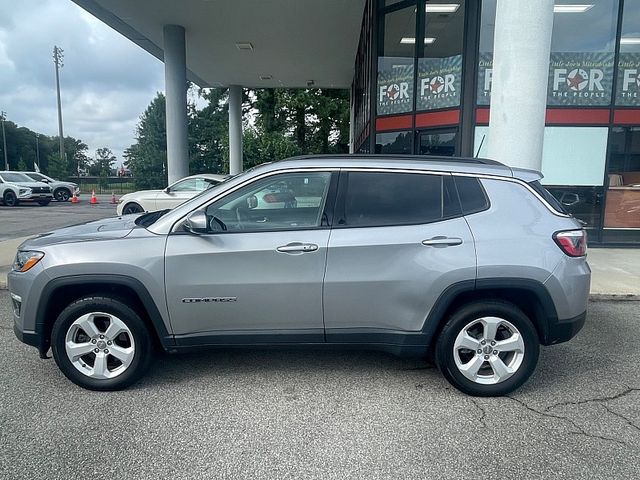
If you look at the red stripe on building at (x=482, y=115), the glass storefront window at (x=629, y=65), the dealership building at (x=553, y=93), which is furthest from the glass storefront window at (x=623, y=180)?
the red stripe on building at (x=482, y=115)

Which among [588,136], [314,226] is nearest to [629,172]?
[588,136]

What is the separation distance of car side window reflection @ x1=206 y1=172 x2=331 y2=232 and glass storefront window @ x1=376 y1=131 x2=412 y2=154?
685 centimetres

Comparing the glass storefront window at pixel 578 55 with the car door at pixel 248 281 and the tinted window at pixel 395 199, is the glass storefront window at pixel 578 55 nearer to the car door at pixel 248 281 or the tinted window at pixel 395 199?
the tinted window at pixel 395 199

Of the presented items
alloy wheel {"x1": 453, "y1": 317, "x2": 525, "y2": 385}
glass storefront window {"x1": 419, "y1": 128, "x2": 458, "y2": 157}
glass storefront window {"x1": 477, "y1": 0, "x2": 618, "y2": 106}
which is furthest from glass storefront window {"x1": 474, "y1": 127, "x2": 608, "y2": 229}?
alloy wheel {"x1": 453, "y1": 317, "x2": 525, "y2": 385}

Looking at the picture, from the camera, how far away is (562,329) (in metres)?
3.46

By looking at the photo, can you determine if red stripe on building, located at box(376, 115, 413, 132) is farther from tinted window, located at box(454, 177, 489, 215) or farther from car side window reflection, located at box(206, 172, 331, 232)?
car side window reflection, located at box(206, 172, 331, 232)

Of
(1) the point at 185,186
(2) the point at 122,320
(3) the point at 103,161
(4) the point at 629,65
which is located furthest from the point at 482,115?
(3) the point at 103,161

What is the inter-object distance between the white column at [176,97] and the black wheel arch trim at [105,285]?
409 inches

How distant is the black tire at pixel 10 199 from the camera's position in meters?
21.0

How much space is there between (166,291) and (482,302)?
2.36 metres

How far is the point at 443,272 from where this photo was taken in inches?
132

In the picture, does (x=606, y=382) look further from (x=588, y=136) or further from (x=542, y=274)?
(x=588, y=136)

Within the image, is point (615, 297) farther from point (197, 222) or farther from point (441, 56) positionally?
point (441, 56)

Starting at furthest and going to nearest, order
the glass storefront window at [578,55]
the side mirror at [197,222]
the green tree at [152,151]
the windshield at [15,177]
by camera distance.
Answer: the green tree at [152,151]
the windshield at [15,177]
the glass storefront window at [578,55]
the side mirror at [197,222]
